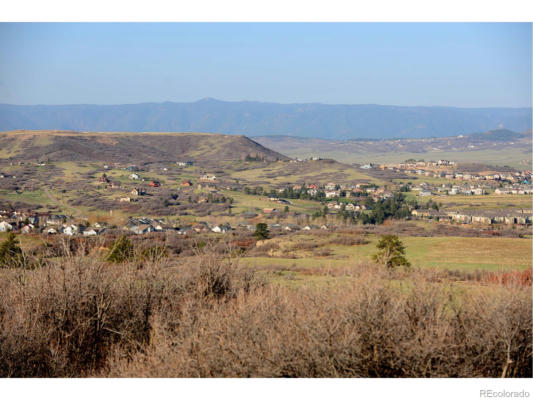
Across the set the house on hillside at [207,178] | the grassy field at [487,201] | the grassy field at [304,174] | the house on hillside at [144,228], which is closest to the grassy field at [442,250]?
the house on hillside at [144,228]

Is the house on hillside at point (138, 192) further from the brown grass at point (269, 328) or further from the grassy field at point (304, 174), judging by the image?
the brown grass at point (269, 328)

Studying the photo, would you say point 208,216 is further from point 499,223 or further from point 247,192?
point 499,223

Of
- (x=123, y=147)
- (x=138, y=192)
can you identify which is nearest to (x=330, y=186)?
(x=138, y=192)

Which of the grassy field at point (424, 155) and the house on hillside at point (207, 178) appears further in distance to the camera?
the grassy field at point (424, 155)

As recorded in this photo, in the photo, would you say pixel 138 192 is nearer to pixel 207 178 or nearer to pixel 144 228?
pixel 207 178

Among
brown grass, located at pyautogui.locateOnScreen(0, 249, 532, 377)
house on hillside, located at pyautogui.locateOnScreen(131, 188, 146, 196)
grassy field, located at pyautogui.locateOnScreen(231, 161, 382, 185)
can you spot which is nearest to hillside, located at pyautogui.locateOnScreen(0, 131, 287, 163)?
grassy field, located at pyautogui.locateOnScreen(231, 161, 382, 185)

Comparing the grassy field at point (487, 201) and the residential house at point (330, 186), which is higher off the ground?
the grassy field at point (487, 201)
